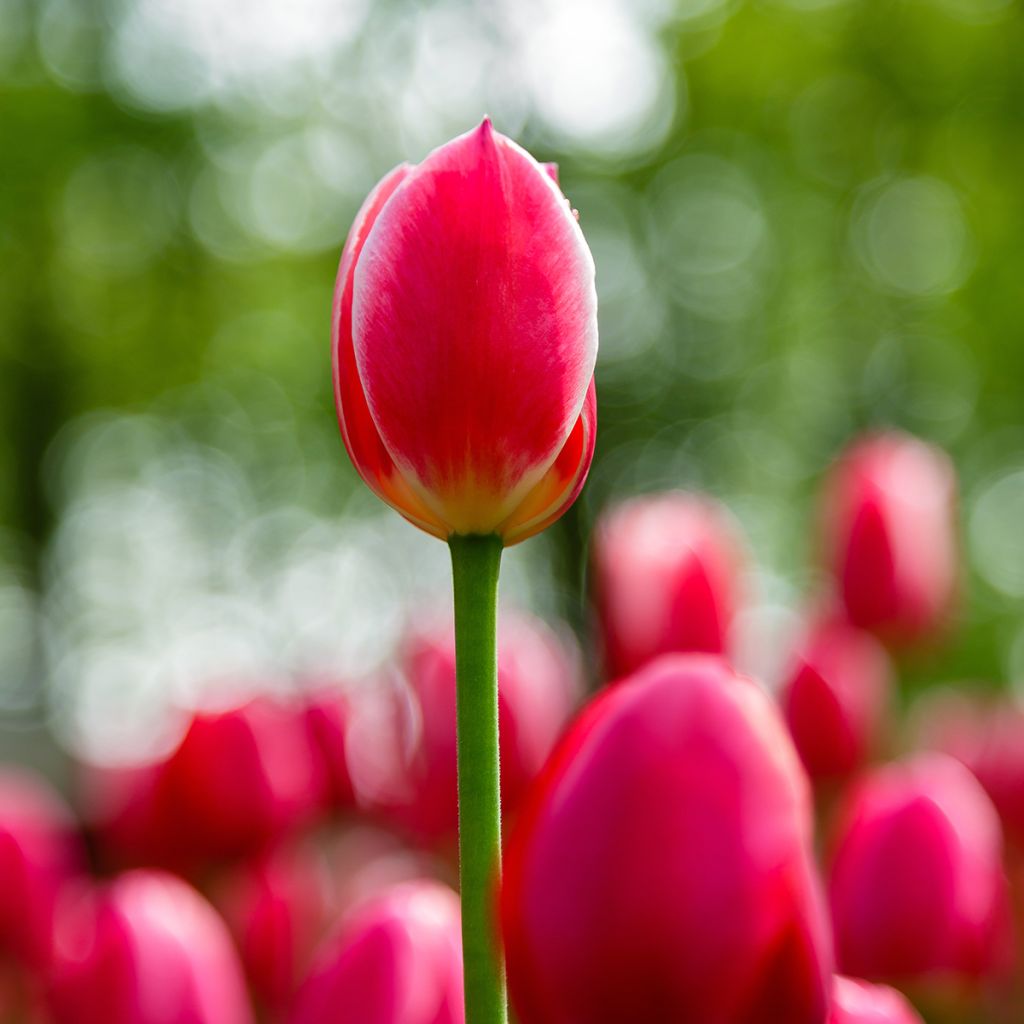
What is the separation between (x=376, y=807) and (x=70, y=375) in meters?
8.61

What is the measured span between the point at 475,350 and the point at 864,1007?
10.8 inches

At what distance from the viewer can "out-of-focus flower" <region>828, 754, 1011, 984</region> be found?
762 millimetres

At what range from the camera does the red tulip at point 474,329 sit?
0.47 m

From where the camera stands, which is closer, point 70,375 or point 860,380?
point 70,375

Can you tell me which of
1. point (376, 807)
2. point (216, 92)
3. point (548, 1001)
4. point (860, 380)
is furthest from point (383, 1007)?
point (860, 380)

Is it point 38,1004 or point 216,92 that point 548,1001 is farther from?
point 216,92

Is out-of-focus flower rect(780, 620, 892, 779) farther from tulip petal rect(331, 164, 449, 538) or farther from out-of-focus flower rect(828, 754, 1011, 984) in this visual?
tulip petal rect(331, 164, 449, 538)

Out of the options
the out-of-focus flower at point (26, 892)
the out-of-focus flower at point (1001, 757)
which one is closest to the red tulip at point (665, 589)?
the out-of-focus flower at point (1001, 757)

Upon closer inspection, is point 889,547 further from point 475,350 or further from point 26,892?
point 475,350

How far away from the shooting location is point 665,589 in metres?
1.22

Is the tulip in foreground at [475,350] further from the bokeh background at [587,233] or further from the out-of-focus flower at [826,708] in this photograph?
the bokeh background at [587,233]

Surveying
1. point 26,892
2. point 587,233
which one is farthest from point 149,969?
point 587,233

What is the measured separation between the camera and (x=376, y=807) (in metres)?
1.56

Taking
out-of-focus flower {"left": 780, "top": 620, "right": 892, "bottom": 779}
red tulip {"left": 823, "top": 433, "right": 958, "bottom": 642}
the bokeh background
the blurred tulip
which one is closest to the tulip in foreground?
the blurred tulip
